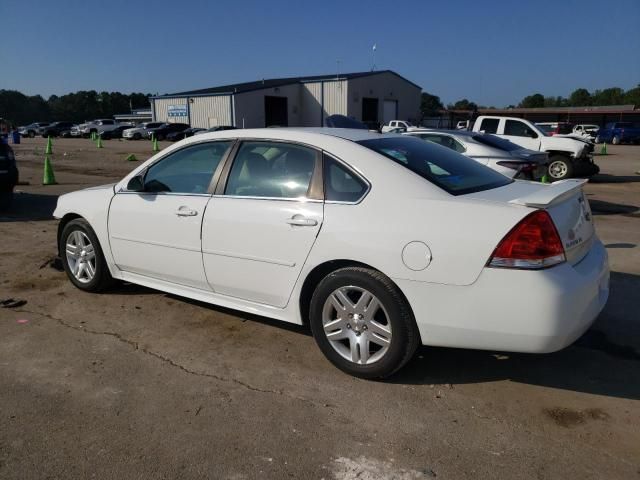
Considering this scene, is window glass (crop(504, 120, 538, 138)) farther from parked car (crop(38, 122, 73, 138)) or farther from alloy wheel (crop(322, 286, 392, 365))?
parked car (crop(38, 122, 73, 138))

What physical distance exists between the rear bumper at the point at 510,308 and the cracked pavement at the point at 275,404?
43cm

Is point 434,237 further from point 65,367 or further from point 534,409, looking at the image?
point 65,367

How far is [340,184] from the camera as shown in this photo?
341cm

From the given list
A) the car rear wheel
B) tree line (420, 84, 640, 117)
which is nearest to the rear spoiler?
the car rear wheel

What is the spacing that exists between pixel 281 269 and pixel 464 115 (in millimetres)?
63832

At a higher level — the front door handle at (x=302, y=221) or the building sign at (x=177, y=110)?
the building sign at (x=177, y=110)

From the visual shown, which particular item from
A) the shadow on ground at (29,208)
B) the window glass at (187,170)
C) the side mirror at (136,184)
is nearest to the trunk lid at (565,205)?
the window glass at (187,170)

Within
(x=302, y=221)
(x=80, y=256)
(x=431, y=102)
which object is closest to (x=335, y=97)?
(x=80, y=256)

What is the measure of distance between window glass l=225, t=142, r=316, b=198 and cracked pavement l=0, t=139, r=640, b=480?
3.74ft

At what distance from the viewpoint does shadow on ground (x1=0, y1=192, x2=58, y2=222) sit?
29.5 feet

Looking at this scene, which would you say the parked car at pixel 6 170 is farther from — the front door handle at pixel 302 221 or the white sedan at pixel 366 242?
the front door handle at pixel 302 221

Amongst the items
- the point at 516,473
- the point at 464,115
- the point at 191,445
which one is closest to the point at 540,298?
the point at 516,473

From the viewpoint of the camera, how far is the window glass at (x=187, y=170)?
162 inches

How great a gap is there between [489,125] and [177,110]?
44853 mm
